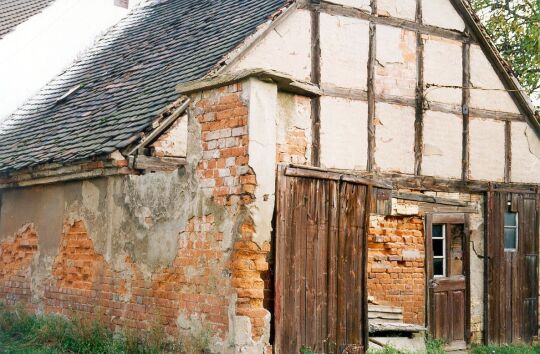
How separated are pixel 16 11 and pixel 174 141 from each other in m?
7.80

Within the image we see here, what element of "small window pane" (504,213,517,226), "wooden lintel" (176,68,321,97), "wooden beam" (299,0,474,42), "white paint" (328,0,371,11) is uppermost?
"white paint" (328,0,371,11)

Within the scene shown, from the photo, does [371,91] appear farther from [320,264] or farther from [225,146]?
[225,146]

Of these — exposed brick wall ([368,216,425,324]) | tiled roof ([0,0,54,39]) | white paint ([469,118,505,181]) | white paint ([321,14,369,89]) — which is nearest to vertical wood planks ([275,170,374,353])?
exposed brick wall ([368,216,425,324])

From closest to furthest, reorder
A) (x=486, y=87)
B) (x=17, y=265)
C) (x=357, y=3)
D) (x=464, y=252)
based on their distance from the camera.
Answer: (x=17, y=265) → (x=357, y=3) → (x=464, y=252) → (x=486, y=87)

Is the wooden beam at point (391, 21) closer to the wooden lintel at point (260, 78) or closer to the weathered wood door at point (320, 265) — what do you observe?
the wooden lintel at point (260, 78)

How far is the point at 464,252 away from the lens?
1167 centimetres

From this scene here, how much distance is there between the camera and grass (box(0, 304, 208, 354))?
728 cm

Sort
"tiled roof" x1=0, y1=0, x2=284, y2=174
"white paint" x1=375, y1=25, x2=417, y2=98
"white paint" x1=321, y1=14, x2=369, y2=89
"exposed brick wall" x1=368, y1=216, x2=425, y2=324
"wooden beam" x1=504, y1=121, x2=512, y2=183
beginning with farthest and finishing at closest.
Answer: "wooden beam" x1=504, y1=121, x2=512, y2=183 < "white paint" x1=375, y1=25, x2=417, y2=98 < "exposed brick wall" x1=368, y1=216, x2=425, y2=324 < "white paint" x1=321, y1=14, x2=369, y2=89 < "tiled roof" x1=0, y1=0, x2=284, y2=174

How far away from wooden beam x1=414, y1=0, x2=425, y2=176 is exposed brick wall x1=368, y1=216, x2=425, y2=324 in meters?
0.93

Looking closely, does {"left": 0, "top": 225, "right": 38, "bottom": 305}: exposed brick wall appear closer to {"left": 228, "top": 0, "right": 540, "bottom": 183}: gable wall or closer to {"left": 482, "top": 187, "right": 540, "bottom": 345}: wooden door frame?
{"left": 228, "top": 0, "right": 540, "bottom": 183}: gable wall

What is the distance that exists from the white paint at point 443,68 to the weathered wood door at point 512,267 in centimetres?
175

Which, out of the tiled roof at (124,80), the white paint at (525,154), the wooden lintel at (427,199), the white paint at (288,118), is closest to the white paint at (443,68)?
the white paint at (525,154)

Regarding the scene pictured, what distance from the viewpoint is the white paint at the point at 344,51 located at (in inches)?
413

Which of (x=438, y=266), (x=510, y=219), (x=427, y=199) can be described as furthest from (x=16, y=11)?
(x=510, y=219)
